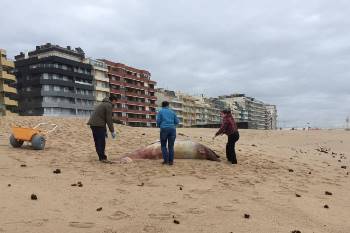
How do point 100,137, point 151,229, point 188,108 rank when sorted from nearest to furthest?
point 151,229, point 100,137, point 188,108

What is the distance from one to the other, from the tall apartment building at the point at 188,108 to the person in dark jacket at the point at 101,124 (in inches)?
5082

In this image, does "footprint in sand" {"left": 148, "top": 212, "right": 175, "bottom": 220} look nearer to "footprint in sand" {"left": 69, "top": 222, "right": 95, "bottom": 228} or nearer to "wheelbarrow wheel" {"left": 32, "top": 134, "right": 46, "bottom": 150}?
"footprint in sand" {"left": 69, "top": 222, "right": 95, "bottom": 228}

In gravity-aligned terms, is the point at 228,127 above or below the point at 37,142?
above

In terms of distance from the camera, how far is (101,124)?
11742 millimetres

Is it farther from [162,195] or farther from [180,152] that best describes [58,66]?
[162,195]

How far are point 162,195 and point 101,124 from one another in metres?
4.23

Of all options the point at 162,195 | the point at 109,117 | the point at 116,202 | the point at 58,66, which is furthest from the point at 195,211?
the point at 58,66

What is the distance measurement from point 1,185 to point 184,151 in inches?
249

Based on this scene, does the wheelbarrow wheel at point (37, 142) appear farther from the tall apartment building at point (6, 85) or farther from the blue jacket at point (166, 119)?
the tall apartment building at point (6, 85)

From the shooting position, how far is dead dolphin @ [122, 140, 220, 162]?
1281 cm

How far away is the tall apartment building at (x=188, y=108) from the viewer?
14900 centimetres

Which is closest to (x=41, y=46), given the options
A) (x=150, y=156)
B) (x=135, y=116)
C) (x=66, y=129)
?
(x=135, y=116)

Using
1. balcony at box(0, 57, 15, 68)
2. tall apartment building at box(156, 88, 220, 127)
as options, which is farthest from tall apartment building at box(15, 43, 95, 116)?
tall apartment building at box(156, 88, 220, 127)

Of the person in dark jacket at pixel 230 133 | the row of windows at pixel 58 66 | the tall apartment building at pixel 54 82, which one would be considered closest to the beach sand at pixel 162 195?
the person in dark jacket at pixel 230 133
